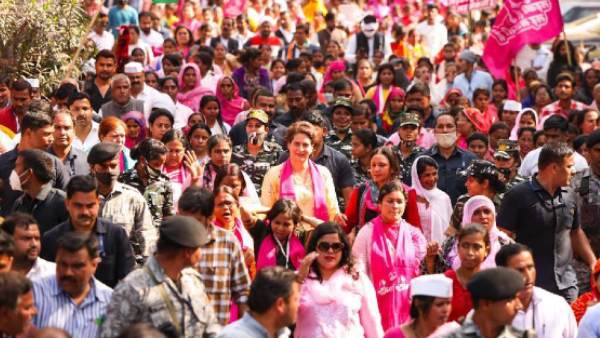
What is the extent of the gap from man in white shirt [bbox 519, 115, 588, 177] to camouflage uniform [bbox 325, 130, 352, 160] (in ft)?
5.22

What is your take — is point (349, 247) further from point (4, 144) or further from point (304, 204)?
point (4, 144)

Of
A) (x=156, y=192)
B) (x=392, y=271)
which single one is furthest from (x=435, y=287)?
(x=156, y=192)

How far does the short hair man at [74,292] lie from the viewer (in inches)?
347

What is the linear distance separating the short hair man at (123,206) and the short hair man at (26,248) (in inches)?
56.9

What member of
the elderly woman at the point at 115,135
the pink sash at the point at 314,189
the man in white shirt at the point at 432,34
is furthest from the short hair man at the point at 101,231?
the man in white shirt at the point at 432,34

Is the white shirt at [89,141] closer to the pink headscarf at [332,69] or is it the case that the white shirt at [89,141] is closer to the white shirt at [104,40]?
the pink headscarf at [332,69]

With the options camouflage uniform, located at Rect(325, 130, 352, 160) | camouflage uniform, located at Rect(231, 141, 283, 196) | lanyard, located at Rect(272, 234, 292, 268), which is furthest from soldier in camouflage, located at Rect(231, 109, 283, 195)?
lanyard, located at Rect(272, 234, 292, 268)

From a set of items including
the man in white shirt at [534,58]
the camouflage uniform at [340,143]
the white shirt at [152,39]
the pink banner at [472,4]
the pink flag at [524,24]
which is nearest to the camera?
the camouflage uniform at [340,143]

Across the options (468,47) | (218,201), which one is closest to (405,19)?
(468,47)

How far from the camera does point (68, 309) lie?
895 centimetres

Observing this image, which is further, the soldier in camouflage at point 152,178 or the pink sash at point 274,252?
the soldier in camouflage at point 152,178

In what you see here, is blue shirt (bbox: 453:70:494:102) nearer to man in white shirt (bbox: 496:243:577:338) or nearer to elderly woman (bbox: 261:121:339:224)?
elderly woman (bbox: 261:121:339:224)

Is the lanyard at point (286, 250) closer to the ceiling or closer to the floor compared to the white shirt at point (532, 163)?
closer to the floor

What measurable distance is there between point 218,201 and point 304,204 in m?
1.83
